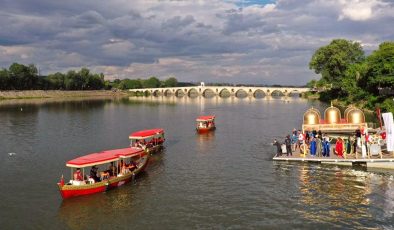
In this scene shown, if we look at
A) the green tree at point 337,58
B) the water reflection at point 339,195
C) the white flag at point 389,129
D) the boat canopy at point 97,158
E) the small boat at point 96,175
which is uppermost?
the green tree at point 337,58

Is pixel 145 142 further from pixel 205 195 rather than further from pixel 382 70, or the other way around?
pixel 382 70

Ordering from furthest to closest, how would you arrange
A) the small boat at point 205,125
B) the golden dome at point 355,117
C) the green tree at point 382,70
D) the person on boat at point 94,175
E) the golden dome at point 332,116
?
the green tree at point 382,70
the small boat at point 205,125
the golden dome at point 332,116
the golden dome at point 355,117
the person on boat at point 94,175

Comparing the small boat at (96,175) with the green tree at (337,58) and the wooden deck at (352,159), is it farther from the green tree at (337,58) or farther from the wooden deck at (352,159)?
the green tree at (337,58)

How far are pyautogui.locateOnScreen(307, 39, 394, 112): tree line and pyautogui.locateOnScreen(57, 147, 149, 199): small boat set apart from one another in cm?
4771

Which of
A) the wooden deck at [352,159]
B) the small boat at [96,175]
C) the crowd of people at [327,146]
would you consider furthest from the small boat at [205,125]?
the small boat at [96,175]

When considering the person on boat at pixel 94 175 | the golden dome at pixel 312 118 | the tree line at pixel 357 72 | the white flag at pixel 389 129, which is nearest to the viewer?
the person on boat at pixel 94 175

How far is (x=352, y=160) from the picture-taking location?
37.6 metres

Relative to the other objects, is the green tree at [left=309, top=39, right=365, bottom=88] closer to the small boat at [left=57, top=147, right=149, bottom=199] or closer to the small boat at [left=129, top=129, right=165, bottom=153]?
the small boat at [left=129, top=129, right=165, bottom=153]

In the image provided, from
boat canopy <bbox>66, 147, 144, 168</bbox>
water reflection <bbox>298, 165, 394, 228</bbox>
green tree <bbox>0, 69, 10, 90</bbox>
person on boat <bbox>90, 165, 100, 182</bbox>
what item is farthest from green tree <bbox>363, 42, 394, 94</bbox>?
green tree <bbox>0, 69, 10, 90</bbox>

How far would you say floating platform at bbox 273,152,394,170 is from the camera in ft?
120

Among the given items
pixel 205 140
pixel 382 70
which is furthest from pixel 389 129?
pixel 382 70

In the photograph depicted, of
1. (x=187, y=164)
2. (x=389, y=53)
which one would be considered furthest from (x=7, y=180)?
(x=389, y=53)

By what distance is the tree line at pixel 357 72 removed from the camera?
78.9 metres

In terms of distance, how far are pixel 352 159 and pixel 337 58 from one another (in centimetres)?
9682
